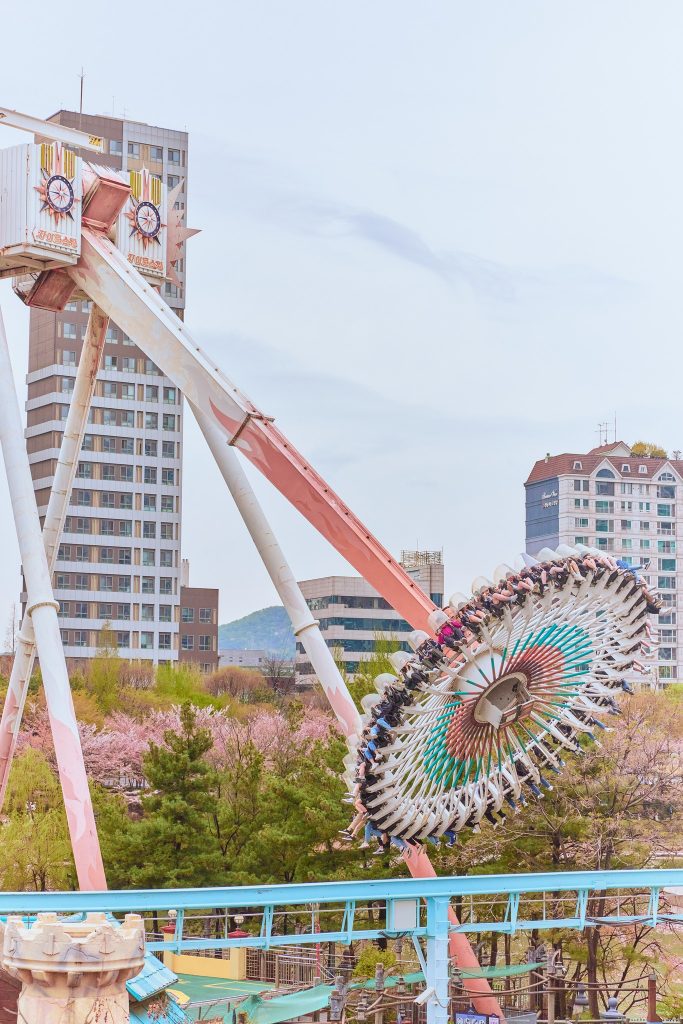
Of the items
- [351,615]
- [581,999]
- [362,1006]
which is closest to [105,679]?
[351,615]

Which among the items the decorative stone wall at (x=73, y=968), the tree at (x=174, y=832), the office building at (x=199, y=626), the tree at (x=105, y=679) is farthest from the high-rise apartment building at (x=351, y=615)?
the decorative stone wall at (x=73, y=968)

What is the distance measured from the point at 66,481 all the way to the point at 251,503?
4453 millimetres

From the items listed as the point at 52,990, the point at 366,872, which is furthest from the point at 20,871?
the point at 52,990

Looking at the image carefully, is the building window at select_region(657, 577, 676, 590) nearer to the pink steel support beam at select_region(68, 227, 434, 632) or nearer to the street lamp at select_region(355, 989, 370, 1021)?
the street lamp at select_region(355, 989, 370, 1021)

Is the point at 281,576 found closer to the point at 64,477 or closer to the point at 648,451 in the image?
the point at 64,477

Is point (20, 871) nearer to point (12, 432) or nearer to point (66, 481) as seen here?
point (66, 481)

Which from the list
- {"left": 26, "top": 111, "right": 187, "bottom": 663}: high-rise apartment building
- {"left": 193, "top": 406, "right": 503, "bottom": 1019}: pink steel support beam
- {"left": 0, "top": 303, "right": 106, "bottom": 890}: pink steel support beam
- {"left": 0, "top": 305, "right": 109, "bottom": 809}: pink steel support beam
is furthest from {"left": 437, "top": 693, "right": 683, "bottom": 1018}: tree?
{"left": 26, "top": 111, "right": 187, "bottom": 663}: high-rise apartment building

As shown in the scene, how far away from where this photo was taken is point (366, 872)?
1364 inches

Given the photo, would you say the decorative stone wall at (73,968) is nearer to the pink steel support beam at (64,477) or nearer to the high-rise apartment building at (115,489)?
the pink steel support beam at (64,477)

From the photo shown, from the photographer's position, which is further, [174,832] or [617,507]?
[617,507]

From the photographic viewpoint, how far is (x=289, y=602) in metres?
24.3

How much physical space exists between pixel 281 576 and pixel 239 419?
285 centimetres

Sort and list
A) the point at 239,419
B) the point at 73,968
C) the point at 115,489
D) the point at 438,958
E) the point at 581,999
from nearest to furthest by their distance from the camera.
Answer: the point at 73,968 → the point at 438,958 → the point at 239,419 → the point at 581,999 → the point at 115,489

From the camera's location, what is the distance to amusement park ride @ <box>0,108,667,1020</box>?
61.7ft
